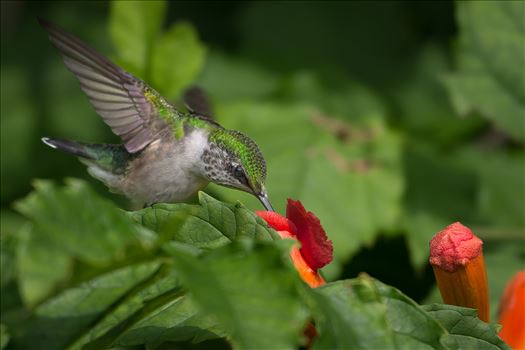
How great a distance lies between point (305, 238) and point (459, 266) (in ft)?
1.36

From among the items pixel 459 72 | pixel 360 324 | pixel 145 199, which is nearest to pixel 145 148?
pixel 145 199

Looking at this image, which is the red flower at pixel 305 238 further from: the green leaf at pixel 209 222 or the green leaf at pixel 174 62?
the green leaf at pixel 174 62

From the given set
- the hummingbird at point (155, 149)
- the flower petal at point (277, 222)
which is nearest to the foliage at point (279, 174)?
the flower petal at point (277, 222)

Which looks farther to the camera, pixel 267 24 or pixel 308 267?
pixel 267 24

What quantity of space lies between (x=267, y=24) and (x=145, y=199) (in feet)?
9.69

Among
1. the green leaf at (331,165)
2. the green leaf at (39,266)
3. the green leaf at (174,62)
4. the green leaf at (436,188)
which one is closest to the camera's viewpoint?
the green leaf at (39,266)

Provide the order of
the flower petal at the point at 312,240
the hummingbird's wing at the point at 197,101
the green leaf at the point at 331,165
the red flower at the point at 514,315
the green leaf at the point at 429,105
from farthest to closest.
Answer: the green leaf at the point at 429,105
the green leaf at the point at 331,165
the hummingbird's wing at the point at 197,101
the red flower at the point at 514,315
the flower petal at the point at 312,240

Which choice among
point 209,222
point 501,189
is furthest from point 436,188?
point 209,222

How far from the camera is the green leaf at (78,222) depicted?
1276mm

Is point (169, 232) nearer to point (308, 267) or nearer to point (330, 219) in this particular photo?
point (308, 267)

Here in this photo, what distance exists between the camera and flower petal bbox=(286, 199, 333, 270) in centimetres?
197

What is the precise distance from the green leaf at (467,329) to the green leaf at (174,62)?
80.3 inches

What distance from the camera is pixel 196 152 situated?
2719 millimetres

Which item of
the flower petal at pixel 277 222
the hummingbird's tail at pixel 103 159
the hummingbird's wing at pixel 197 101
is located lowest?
the hummingbird's tail at pixel 103 159
